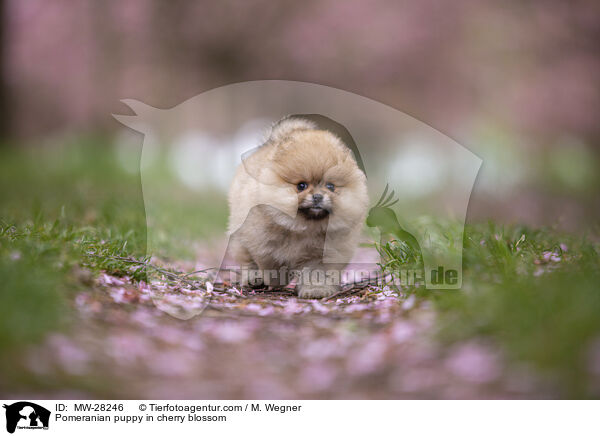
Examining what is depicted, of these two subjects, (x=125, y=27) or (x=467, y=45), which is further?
(x=125, y=27)

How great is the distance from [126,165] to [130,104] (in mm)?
5415

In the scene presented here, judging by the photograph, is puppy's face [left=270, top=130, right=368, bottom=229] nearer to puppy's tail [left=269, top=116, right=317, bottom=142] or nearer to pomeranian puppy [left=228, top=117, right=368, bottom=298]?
pomeranian puppy [left=228, top=117, right=368, bottom=298]

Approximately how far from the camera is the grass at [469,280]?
168cm

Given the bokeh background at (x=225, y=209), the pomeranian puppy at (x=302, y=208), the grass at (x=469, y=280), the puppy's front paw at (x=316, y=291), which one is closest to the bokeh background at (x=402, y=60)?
the bokeh background at (x=225, y=209)

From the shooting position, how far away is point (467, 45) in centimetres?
734

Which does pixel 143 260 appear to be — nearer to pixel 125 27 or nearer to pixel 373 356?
pixel 373 356

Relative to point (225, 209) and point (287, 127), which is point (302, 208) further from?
point (225, 209)

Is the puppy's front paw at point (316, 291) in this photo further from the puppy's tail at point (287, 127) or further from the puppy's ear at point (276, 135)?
the puppy's tail at point (287, 127)

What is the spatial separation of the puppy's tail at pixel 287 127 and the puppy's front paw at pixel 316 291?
96 centimetres

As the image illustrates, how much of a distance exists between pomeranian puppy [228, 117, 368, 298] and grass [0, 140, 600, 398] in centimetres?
34
